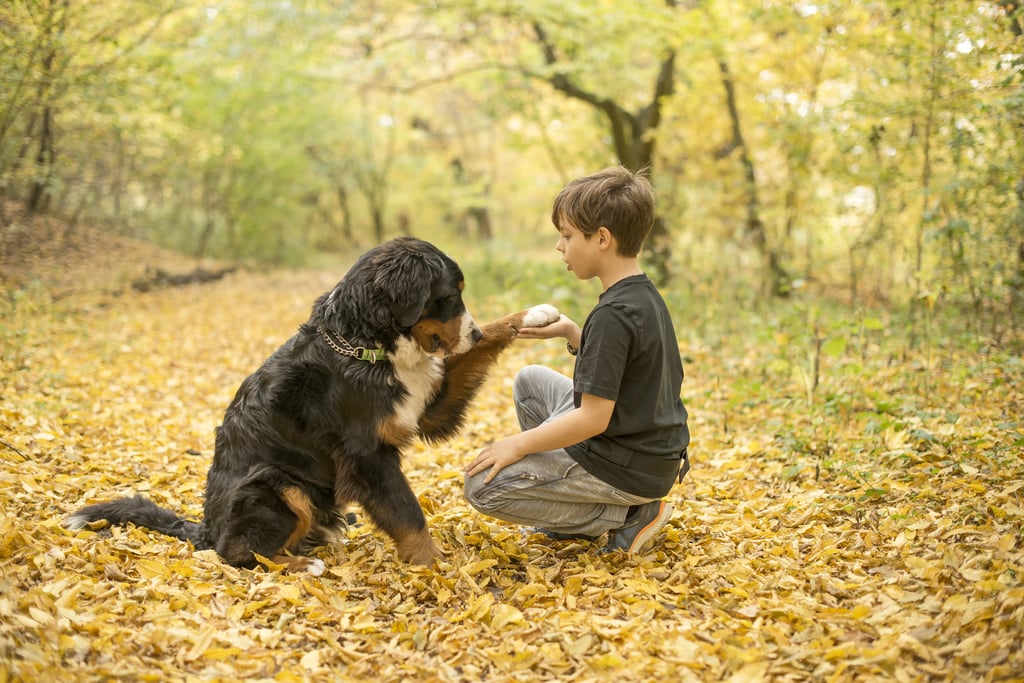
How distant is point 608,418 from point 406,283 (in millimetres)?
1093

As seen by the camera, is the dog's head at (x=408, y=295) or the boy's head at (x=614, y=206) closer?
the boy's head at (x=614, y=206)

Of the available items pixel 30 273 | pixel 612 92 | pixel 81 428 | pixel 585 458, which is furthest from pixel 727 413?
pixel 30 273

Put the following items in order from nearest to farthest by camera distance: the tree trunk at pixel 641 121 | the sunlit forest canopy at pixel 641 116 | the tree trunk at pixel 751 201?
the sunlit forest canopy at pixel 641 116, the tree trunk at pixel 751 201, the tree trunk at pixel 641 121

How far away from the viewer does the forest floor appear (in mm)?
2438

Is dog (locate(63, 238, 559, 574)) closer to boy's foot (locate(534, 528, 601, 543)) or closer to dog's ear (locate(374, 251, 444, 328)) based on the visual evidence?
dog's ear (locate(374, 251, 444, 328))

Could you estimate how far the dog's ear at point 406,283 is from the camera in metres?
3.25

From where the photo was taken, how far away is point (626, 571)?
3.16 metres

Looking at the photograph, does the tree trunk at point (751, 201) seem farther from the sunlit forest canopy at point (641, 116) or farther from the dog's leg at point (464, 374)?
the dog's leg at point (464, 374)

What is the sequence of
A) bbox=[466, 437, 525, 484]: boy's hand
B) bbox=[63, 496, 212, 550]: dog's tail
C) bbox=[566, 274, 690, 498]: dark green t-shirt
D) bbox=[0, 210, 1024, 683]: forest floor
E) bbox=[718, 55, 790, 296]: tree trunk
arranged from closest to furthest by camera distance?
bbox=[0, 210, 1024, 683]: forest floor, bbox=[566, 274, 690, 498]: dark green t-shirt, bbox=[466, 437, 525, 484]: boy's hand, bbox=[63, 496, 212, 550]: dog's tail, bbox=[718, 55, 790, 296]: tree trunk

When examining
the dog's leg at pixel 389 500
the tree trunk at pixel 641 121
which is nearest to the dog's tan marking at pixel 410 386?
the dog's leg at pixel 389 500

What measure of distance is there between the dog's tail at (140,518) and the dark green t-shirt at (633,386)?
1.89 m

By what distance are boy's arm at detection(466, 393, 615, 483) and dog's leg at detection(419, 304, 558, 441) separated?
439 millimetres

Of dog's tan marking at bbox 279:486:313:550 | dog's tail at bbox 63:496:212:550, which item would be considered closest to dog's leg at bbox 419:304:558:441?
dog's tan marking at bbox 279:486:313:550

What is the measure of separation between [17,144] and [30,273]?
1.87m
